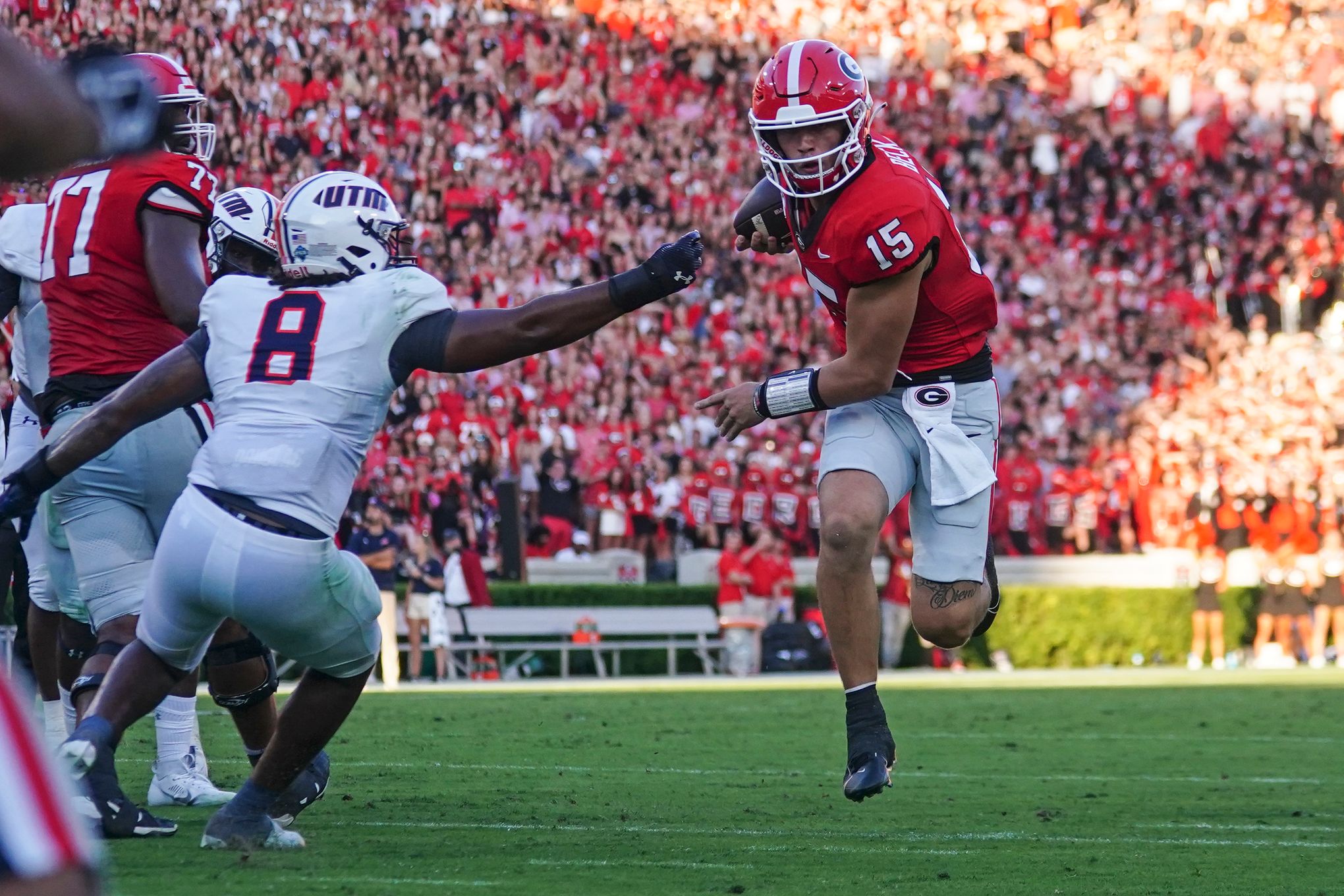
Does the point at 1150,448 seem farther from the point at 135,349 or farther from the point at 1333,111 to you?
the point at 135,349

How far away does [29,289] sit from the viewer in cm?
657

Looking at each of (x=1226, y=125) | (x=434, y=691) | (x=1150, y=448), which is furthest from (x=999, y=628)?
(x=1226, y=125)

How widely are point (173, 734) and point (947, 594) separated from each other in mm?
2603

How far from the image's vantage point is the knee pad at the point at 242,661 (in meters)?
5.68

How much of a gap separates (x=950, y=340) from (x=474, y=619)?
11643 mm

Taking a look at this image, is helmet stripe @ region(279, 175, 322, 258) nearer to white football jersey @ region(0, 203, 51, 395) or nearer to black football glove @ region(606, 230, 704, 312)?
black football glove @ region(606, 230, 704, 312)

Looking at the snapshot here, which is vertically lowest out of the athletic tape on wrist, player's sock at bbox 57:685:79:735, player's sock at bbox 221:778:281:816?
player's sock at bbox 57:685:79:735

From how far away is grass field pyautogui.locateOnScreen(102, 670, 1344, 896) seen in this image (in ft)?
15.3

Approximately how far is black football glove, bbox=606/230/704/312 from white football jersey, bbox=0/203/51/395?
2.63 metres

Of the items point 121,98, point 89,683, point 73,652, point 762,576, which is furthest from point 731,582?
point 121,98

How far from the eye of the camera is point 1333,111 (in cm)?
3012

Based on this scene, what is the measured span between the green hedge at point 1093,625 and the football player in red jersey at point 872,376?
44.5ft

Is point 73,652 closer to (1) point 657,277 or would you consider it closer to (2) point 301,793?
(2) point 301,793

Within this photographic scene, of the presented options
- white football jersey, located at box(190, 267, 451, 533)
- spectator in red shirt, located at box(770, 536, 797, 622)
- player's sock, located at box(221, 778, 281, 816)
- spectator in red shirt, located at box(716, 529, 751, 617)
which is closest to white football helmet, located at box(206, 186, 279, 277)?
white football jersey, located at box(190, 267, 451, 533)
